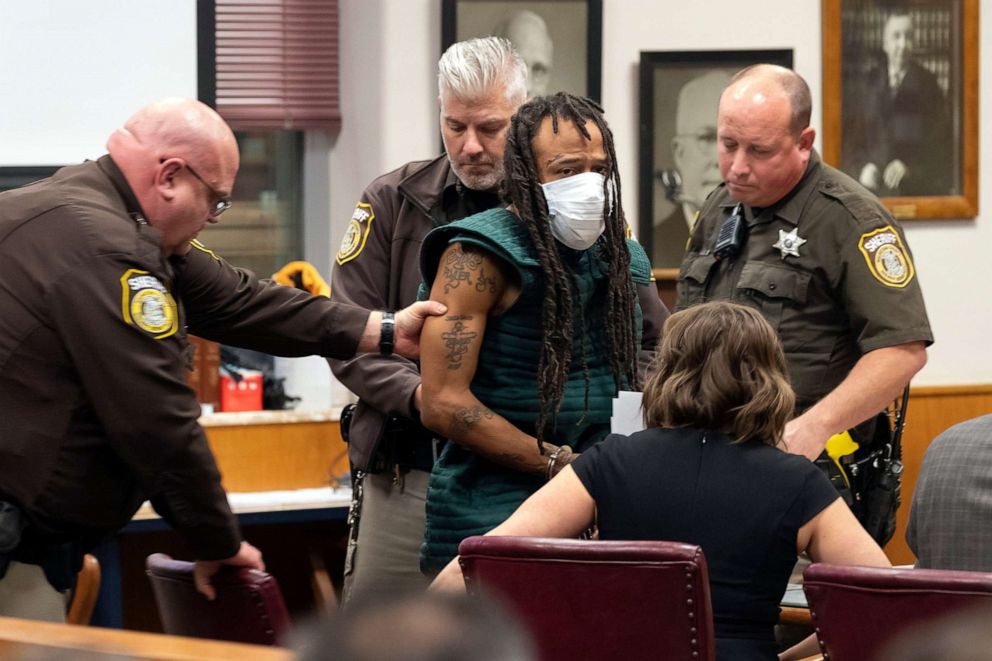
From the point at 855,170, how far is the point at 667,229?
2.41 ft

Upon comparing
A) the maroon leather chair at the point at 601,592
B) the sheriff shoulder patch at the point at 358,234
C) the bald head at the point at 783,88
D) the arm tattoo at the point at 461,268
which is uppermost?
the bald head at the point at 783,88

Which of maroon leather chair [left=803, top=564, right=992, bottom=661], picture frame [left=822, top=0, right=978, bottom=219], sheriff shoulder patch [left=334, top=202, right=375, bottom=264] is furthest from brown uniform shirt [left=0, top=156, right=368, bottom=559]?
picture frame [left=822, top=0, right=978, bottom=219]

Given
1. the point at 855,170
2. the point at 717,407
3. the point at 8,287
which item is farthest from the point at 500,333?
the point at 855,170

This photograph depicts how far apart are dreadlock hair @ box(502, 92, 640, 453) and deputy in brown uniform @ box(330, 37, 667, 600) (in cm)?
40

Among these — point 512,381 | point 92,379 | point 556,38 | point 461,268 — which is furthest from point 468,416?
point 556,38

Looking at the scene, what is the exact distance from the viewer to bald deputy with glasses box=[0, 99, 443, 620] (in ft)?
7.02

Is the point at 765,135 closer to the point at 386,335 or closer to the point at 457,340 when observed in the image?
the point at 386,335

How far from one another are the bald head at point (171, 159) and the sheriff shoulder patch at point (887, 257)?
1.50 meters

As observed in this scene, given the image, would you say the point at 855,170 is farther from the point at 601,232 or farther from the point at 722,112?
the point at 601,232

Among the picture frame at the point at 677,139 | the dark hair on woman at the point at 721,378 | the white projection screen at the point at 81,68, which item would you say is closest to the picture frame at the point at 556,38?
the picture frame at the point at 677,139

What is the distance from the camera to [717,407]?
2100mm

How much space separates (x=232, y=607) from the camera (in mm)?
2105

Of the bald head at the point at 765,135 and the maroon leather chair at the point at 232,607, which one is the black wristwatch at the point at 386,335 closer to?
the maroon leather chair at the point at 232,607

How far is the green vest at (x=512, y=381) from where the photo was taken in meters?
2.38
